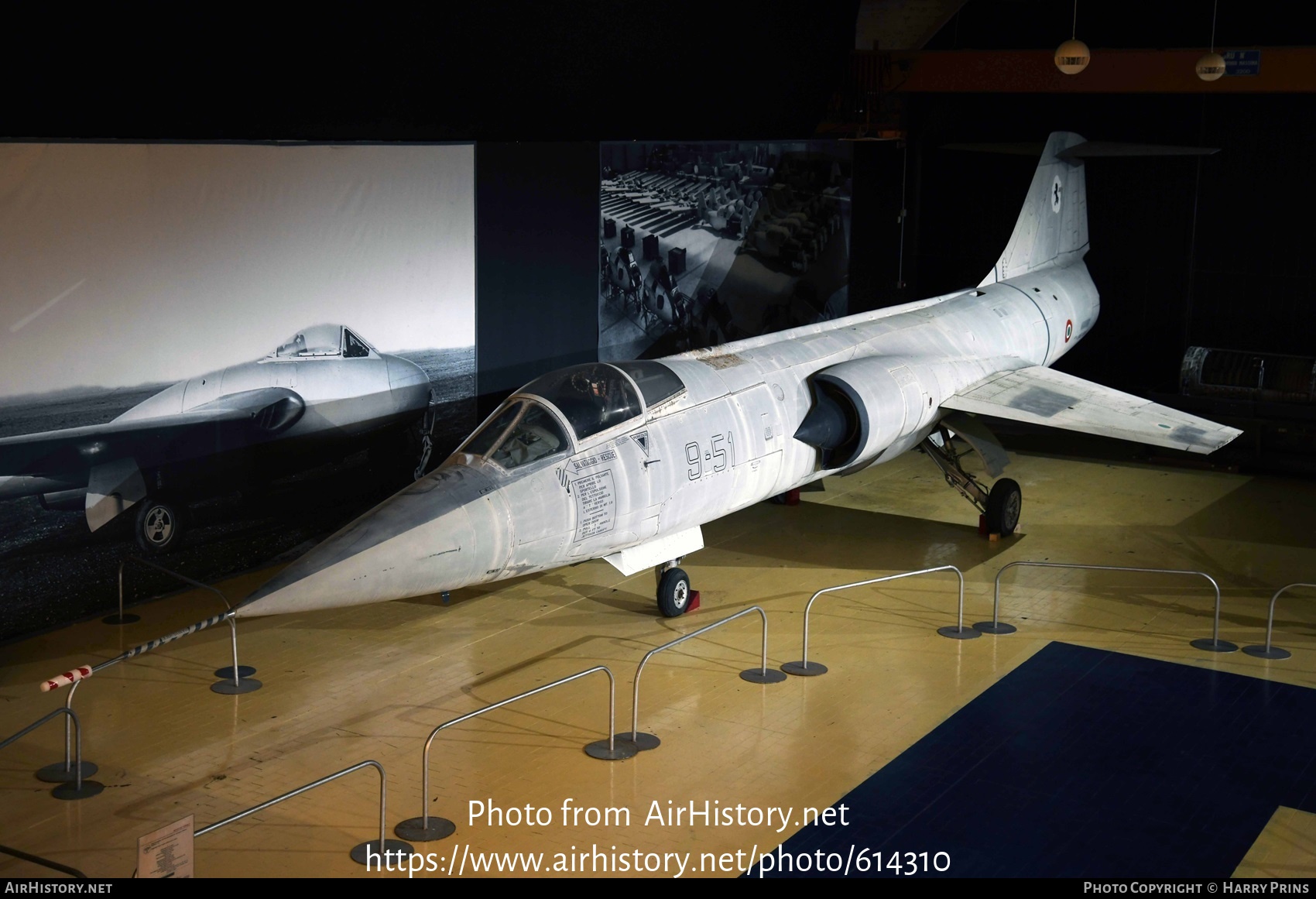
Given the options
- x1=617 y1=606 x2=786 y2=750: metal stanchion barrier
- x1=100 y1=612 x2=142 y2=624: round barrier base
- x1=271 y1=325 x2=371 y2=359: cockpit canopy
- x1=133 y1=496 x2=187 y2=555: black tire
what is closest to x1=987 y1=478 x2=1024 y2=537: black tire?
x1=617 y1=606 x2=786 y2=750: metal stanchion barrier

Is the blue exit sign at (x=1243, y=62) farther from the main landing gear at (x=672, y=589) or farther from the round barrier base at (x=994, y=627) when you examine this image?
Result: the main landing gear at (x=672, y=589)

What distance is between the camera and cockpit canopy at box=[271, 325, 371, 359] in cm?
1273

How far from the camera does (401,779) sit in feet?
28.4

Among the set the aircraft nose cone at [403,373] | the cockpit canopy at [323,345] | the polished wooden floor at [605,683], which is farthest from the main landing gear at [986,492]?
the cockpit canopy at [323,345]

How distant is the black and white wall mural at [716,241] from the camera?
15953mm

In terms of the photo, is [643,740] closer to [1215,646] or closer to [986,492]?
[1215,646]

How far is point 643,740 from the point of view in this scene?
9.25 metres

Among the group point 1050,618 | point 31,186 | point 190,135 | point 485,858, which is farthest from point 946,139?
point 485,858

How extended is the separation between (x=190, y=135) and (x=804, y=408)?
5960 mm

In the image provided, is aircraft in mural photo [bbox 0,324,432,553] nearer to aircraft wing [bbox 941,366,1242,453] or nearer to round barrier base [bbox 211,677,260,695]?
round barrier base [bbox 211,677,260,695]

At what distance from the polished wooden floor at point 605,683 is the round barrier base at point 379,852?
4.0 inches

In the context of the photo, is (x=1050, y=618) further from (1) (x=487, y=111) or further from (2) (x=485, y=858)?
(1) (x=487, y=111)

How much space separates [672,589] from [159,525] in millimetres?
4739

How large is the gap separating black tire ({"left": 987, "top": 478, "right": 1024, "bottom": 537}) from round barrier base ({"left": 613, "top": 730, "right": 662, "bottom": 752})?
610cm
